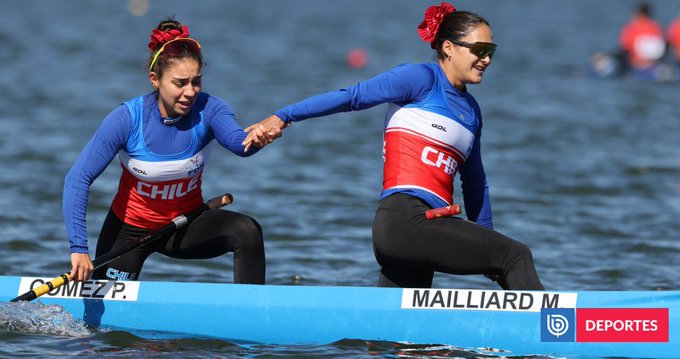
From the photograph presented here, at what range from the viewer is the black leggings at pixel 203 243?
6367 millimetres

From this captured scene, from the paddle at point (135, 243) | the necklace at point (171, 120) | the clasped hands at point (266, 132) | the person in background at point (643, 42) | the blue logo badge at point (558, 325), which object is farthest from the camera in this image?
the person in background at point (643, 42)

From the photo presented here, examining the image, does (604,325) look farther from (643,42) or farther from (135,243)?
(643,42)

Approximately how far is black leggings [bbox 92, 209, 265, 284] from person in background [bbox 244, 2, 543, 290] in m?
0.65

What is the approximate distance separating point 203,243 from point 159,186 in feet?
1.33

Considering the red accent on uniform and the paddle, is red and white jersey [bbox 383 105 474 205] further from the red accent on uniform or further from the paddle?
the red accent on uniform

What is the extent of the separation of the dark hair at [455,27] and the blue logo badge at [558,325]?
147 centimetres

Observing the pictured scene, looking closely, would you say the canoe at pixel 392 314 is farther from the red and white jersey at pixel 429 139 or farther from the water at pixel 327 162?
the red and white jersey at pixel 429 139

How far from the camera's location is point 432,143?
5973 mm

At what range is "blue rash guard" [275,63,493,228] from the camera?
5.84 m

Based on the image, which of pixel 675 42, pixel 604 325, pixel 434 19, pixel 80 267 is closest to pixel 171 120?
pixel 80 267

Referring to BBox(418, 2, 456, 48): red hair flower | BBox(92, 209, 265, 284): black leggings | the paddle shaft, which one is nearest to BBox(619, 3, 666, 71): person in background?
BBox(418, 2, 456, 48): red hair flower

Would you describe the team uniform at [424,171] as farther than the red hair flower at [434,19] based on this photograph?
No

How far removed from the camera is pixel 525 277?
5922 millimetres

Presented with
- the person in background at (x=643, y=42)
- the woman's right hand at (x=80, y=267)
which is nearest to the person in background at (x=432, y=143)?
the woman's right hand at (x=80, y=267)
